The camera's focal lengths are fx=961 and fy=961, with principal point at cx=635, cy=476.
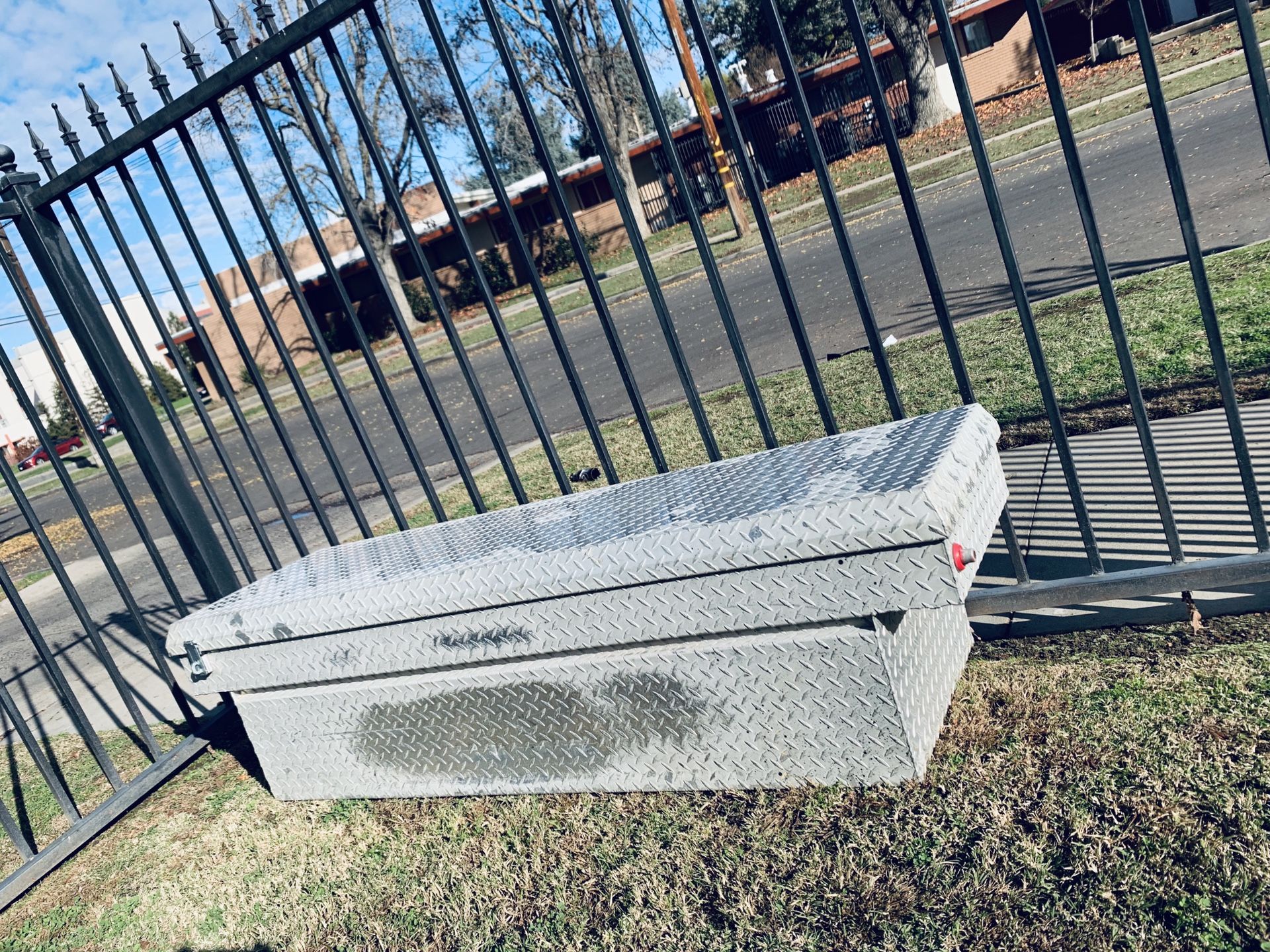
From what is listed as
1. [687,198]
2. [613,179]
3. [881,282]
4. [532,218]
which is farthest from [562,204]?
[532,218]

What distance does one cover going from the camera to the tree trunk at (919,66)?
82.9 feet

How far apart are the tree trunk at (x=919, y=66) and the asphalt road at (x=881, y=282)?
905cm

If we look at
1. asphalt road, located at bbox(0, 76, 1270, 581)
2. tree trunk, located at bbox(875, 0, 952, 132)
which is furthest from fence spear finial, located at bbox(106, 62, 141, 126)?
tree trunk, located at bbox(875, 0, 952, 132)

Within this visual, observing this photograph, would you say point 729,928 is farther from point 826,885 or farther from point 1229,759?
point 1229,759

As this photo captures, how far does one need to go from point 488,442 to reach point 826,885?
8995 mm

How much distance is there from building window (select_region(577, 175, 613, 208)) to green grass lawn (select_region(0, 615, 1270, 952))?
39.1 m

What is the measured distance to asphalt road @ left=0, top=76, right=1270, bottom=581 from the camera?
Result: 8938 mm

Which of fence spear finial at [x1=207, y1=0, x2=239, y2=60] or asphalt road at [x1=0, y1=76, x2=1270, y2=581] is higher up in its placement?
fence spear finial at [x1=207, y1=0, x2=239, y2=60]

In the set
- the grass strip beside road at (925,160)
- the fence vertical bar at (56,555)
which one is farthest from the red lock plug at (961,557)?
the grass strip beside road at (925,160)

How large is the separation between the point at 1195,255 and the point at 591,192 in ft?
135

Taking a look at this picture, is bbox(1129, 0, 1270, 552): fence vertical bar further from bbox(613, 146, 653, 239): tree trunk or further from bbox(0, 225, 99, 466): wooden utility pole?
bbox(613, 146, 653, 239): tree trunk

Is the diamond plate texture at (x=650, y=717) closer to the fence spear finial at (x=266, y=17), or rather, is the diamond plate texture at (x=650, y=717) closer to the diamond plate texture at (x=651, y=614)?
the diamond plate texture at (x=651, y=614)

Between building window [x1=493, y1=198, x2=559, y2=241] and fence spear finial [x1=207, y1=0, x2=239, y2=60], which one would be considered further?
building window [x1=493, y1=198, x2=559, y2=241]

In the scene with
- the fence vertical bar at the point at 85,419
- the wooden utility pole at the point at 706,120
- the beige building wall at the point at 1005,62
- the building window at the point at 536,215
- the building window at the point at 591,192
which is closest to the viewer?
the fence vertical bar at the point at 85,419
